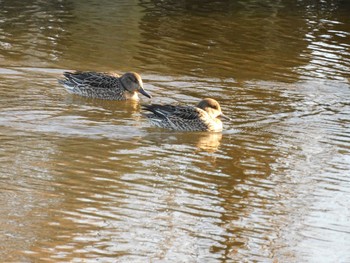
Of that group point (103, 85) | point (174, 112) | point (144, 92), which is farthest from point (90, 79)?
point (174, 112)

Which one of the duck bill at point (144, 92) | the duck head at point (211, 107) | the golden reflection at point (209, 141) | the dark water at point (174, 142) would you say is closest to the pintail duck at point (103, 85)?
the duck bill at point (144, 92)

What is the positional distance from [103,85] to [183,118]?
1.90 m

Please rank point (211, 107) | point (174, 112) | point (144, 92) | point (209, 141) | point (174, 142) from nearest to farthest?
point (174, 142), point (209, 141), point (174, 112), point (211, 107), point (144, 92)

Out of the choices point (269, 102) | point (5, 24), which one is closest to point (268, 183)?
point (269, 102)

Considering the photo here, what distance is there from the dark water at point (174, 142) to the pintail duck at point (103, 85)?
138mm

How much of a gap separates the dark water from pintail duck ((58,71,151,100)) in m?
0.14

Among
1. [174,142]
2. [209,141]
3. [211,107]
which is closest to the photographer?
[174,142]


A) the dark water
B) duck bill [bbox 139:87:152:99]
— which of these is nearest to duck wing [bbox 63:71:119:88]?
the dark water

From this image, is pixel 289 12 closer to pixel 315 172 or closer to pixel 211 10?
pixel 211 10

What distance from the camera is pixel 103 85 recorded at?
45.3ft

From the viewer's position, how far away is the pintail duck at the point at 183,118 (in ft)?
40.2

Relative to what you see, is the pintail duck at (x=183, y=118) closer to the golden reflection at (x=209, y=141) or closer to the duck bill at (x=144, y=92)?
the golden reflection at (x=209, y=141)

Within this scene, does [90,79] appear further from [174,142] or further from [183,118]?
[174,142]

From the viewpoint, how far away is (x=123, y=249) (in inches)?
316
